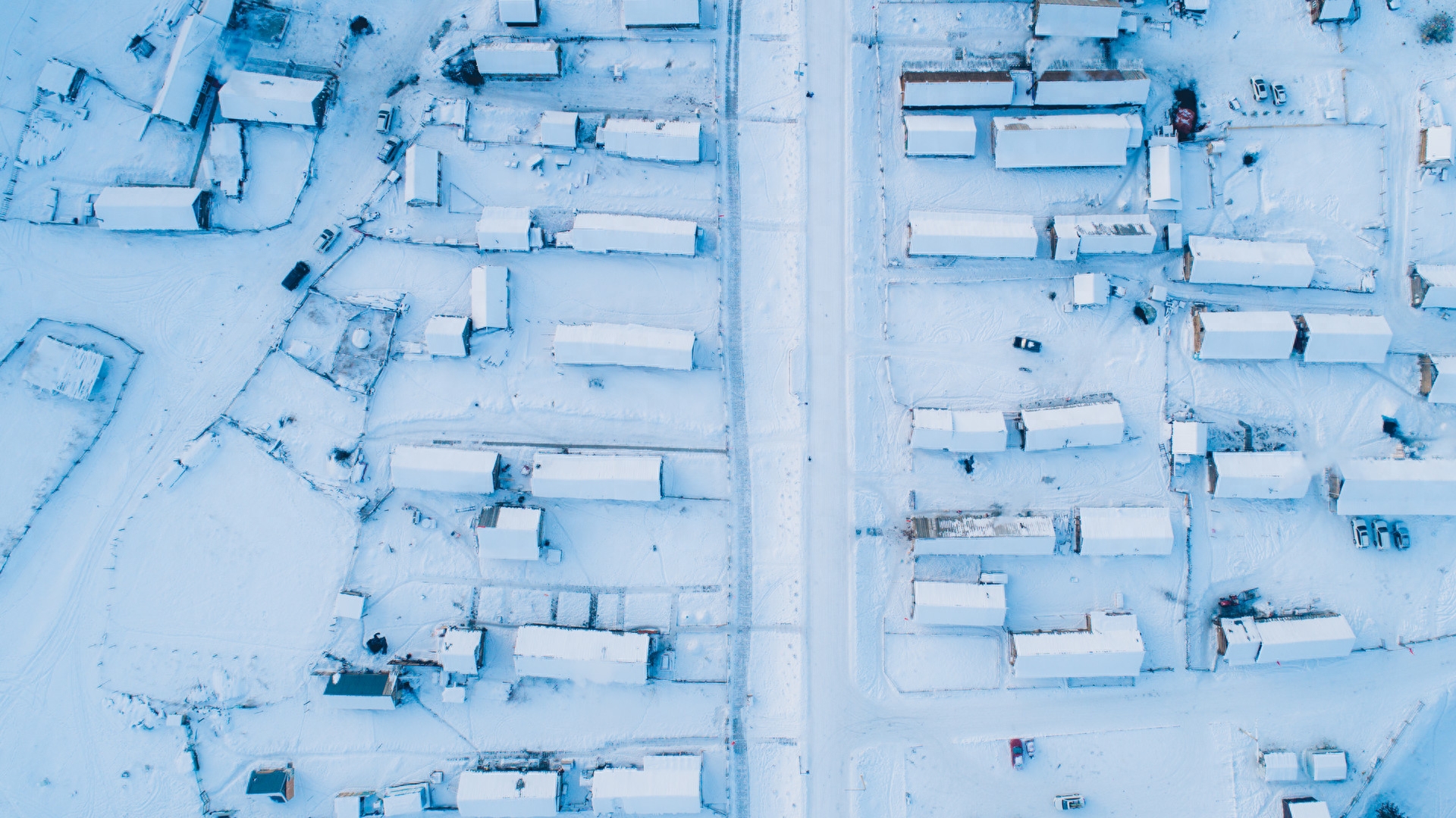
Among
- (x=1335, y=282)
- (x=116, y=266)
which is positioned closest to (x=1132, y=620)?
(x=1335, y=282)

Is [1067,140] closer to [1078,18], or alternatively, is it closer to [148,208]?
[1078,18]

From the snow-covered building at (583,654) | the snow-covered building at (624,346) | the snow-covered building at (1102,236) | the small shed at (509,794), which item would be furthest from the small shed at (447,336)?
the snow-covered building at (1102,236)

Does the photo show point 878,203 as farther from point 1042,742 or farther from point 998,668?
point 1042,742

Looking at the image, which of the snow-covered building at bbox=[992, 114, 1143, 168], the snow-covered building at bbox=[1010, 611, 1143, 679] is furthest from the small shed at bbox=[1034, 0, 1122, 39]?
the snow-covered building at bbox=[1010, 611, 1143, 679]

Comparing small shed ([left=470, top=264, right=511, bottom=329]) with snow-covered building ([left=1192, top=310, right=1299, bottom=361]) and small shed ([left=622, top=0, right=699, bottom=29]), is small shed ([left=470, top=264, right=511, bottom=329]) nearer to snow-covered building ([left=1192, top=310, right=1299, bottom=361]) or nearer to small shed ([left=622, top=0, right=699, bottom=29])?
small shed ([left=622, top=0, right=699, bottom=29])

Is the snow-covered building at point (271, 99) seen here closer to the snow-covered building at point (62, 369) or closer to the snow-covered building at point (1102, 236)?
the snow-covered building at point (62, 369)
